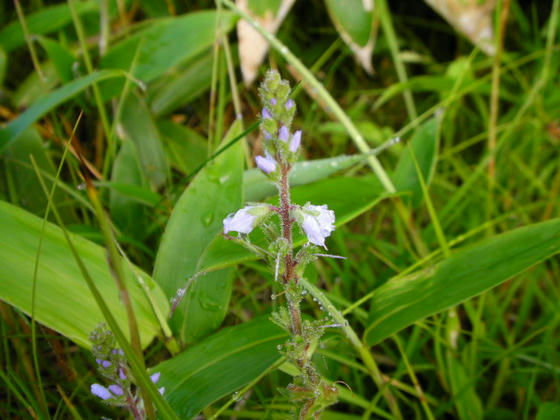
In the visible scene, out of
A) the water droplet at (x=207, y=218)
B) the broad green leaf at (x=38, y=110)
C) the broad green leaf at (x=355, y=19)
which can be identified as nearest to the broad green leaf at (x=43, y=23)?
the broad green leaf at (x=38, y=110)

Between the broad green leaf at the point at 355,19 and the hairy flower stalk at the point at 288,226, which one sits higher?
the broad green leaf at the point at 355,19

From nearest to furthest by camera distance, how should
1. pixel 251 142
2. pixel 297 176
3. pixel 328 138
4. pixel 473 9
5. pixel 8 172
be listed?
1. pixel 297 176
2. pixel 8 172
3. pixel 473 9
4. pixel 251 142
5. pixel 328 138

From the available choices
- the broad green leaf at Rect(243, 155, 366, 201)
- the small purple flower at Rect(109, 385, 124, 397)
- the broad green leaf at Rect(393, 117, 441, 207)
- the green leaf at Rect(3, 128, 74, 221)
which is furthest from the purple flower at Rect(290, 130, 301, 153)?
the green leaf at Rect(3, 128, 74, 221)

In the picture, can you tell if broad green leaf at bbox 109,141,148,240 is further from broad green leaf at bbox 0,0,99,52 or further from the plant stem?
the plant stem

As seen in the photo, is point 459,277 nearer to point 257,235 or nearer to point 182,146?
point 257,235

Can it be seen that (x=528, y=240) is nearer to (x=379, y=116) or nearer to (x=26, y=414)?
(x=26, y=414)

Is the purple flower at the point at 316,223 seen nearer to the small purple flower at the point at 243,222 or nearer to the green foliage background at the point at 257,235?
the small purple flower at the point at 243,222

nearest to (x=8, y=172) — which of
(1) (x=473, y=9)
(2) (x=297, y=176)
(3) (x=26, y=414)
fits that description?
(3) (x=26, y=414)
